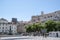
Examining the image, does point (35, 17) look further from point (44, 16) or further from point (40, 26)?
point (40, 26)

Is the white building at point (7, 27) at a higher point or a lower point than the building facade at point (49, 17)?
lower

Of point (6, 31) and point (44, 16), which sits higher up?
point (44, 16)

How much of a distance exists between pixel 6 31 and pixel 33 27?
1117 inches

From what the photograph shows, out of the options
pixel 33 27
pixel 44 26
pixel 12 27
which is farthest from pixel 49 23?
pixel 12 27

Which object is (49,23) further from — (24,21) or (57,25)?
(24,21)

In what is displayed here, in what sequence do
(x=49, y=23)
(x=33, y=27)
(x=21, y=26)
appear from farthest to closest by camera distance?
(x=21, y=26), (x=33, y=27), (x=49, y=23)

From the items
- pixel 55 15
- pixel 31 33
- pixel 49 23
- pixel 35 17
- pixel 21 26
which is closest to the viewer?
pixel 49 23

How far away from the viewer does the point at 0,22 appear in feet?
361

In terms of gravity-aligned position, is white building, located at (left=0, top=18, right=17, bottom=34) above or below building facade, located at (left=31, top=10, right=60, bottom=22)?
below

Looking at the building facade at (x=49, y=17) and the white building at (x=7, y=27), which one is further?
the white building at (x=7, y=27)

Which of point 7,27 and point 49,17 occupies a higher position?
point 49,17

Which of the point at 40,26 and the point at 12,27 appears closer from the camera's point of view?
the point at 40,26

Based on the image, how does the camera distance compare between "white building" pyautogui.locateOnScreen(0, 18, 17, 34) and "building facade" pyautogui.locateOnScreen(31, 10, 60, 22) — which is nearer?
"building facade" pyautogui.locateOnScreen(31, 10, 60, 22)

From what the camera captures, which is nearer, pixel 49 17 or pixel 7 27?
pixel 7 27
